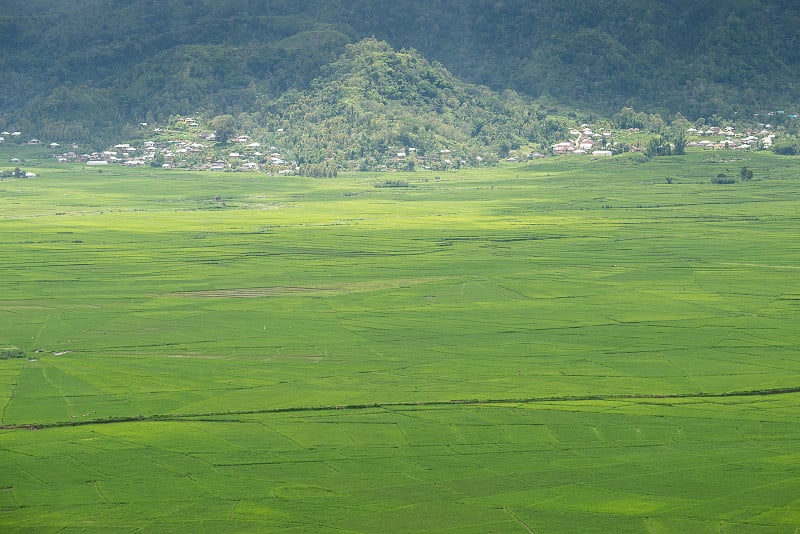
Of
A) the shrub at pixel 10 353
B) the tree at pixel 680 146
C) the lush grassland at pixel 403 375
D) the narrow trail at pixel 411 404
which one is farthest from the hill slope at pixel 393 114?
the narrow trail at pixel 411 404

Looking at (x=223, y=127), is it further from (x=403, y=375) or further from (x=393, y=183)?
(x=403, y=375)

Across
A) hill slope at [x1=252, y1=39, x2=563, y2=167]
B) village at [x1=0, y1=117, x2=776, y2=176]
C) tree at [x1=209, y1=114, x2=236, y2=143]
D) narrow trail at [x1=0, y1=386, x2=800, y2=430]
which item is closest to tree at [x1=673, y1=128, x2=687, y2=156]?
village at [x1=0, y1=117, x2=776, y2=176]

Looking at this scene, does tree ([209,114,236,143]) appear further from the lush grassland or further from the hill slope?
the lush grassland

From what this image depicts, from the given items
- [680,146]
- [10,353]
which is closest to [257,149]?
[680,146]

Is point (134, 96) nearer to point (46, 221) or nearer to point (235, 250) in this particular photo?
point (46, 221)

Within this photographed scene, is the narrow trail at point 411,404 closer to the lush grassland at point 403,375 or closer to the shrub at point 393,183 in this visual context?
the lush grassland at point 403,375
